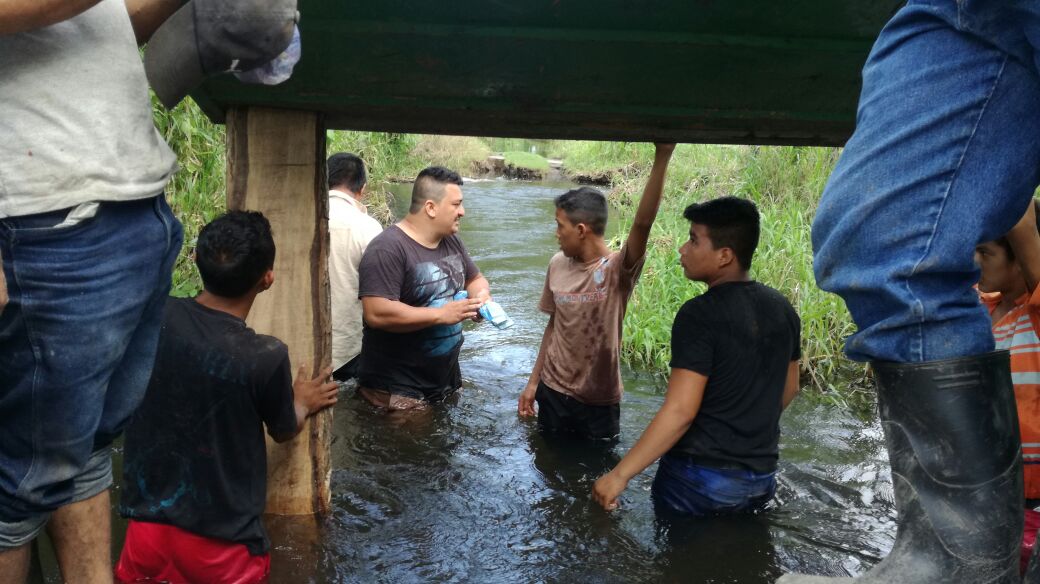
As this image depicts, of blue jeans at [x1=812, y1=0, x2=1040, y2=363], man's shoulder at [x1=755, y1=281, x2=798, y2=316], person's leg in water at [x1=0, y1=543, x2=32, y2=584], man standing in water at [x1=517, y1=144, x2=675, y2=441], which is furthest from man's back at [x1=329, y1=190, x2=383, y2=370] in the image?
blue jeans at [x1=812, y1=0, x2=1040, y2=363]

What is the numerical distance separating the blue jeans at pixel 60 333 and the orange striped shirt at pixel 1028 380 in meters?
2.45

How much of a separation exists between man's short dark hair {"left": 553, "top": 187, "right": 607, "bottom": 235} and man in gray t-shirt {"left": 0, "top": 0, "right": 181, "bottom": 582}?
2.81 meters

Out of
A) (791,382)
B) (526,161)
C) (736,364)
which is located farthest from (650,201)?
(526,161)

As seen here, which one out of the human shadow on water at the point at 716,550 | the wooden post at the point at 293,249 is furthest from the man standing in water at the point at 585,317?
the wooden post at the point at 293,249

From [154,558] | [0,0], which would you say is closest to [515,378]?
[154,558]

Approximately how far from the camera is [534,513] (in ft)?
13.6

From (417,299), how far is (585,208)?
1228mm

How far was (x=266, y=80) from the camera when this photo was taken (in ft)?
6.31

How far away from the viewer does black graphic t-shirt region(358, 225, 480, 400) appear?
492 cm

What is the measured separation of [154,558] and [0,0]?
78.8 inches

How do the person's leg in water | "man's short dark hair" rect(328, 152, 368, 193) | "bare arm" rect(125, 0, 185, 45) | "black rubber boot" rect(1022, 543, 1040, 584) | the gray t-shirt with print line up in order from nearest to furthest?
"black rubber boot" rect(1022, 543, 1040, 584) < the gray t-shirt with print < the person's leg in water < "bare arm" rect(125, 0, 185, 45) < "man's short dark hair" rect(328, 152, 368, 193)

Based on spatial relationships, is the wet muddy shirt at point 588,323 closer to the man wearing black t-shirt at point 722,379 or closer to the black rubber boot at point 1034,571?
the man wearing black t-shirt at point 722,379

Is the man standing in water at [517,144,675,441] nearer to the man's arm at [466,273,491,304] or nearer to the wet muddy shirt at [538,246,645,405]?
the wet muddy shirt at [538,246,645,405]

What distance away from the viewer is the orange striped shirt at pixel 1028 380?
260 centimetres
